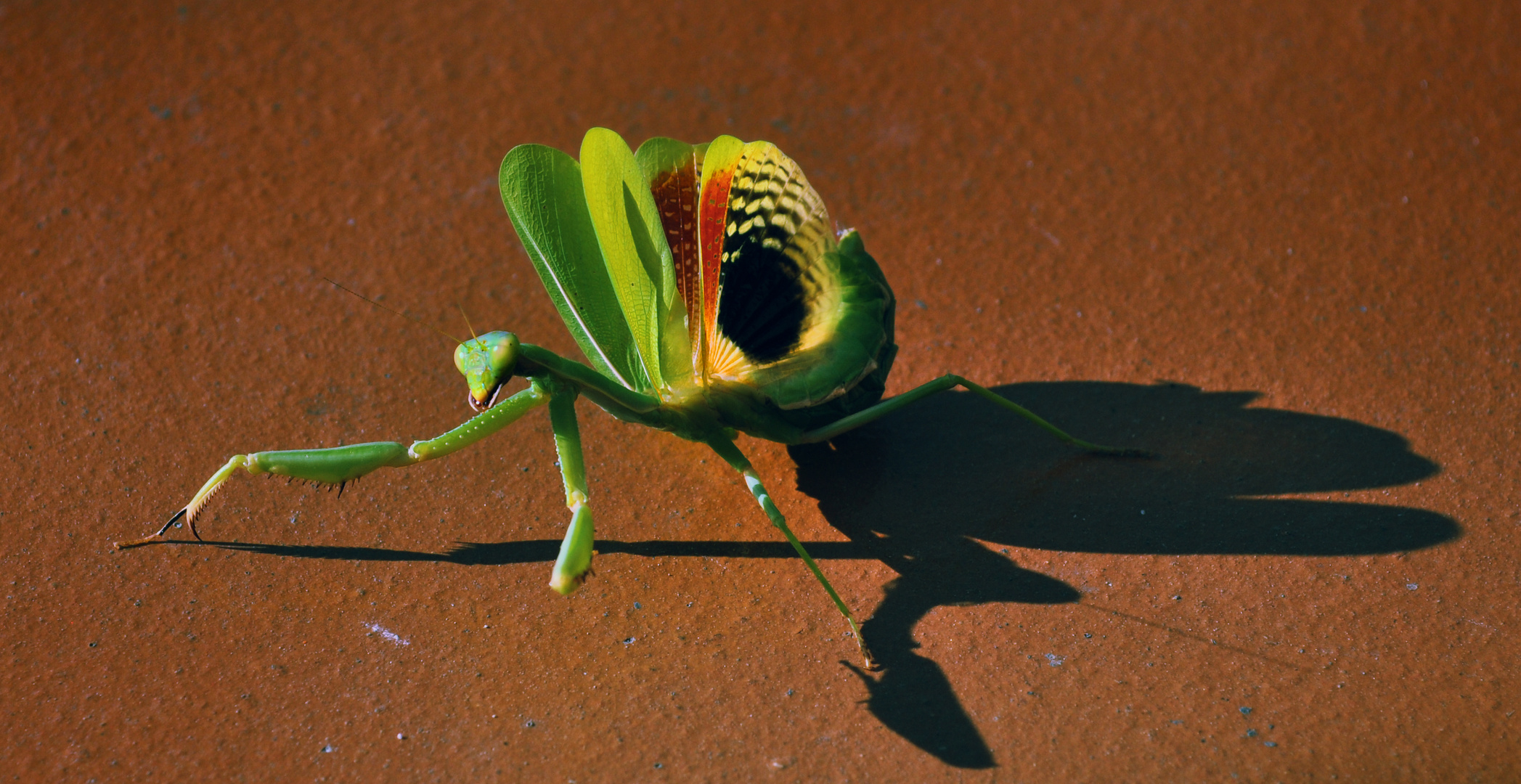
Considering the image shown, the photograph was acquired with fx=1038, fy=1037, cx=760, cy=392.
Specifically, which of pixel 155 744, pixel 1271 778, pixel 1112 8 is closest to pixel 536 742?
pixel 155 744

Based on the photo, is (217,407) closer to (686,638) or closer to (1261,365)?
(686,638)

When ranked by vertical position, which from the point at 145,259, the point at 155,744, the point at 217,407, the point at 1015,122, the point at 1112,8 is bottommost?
the point at 155,744

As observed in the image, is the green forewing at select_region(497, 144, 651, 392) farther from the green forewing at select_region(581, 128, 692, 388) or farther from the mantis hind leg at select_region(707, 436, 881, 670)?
the mantis hind leg at select_region(707, 436, 881, 670)

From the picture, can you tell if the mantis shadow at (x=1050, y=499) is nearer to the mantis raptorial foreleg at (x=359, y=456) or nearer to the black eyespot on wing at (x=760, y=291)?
the black eyespot on wing at (x=760, y=291)

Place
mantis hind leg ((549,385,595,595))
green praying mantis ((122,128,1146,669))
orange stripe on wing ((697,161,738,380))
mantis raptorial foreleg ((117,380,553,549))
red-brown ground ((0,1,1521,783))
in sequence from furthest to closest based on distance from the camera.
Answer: orange stripe on wing ((697,161,738,380)) < green praying mantis ((122,128,1146,669)) < red-brown ground ((0,1,1521,783)) < mantis raptorial foreleg ((117,380,553,549)) < mantis hind leg ((549,385,595,595))

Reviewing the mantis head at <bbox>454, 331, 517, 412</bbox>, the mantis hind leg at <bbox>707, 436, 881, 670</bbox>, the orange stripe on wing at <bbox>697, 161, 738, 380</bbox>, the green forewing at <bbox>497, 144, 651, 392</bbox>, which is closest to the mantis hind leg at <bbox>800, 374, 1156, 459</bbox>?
the mantis hind leg at <bbox>707, 436, 881, 670</bbox>

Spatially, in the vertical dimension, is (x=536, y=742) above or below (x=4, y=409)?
below
